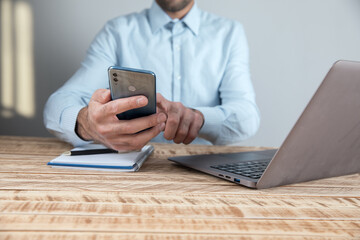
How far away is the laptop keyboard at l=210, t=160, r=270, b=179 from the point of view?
0.65 m

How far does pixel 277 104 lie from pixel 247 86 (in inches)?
30.7

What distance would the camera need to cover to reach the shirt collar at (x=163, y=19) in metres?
1.63

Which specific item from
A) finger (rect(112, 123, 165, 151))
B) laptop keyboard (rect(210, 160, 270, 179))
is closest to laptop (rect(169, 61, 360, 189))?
laptop keyboard (rect(210, 160, 270, 179))

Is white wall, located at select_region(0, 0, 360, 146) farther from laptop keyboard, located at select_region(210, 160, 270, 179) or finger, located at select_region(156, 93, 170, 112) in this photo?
laptop keyboard, located at select_region(210, 160, 270, 179)

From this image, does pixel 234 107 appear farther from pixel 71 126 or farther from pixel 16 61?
pixel 16 61

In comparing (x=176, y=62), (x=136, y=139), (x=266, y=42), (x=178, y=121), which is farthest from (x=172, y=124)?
(x=266, y=42)

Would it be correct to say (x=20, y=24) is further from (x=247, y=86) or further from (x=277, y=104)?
(x=277, y=104)

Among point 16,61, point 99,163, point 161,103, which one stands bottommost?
point 16,61

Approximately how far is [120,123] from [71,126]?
299mm

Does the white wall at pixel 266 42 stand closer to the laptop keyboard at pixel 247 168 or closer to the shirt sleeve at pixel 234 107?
the shirt sleeve at pixel 234 107

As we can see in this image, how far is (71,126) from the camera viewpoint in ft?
3.25

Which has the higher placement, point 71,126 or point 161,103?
point 161,103

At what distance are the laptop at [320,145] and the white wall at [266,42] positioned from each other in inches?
62.7

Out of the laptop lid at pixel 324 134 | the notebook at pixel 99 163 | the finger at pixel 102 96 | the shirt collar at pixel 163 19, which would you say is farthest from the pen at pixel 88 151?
the shirt collar at pixel 163 19
